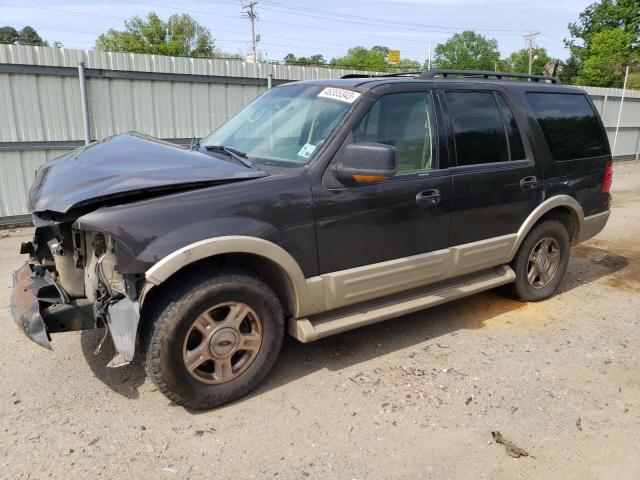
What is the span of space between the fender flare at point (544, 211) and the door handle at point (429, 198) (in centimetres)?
115

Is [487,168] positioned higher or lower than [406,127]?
lower

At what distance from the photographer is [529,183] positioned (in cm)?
456

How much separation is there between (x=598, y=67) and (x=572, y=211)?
54.5 meters

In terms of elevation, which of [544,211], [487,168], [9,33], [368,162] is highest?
[9,33]

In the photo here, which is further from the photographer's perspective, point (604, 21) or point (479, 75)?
point (604, 21)

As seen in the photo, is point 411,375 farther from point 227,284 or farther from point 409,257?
point 227,284

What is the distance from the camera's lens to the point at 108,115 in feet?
28.5

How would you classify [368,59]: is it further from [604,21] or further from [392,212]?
[392,212]

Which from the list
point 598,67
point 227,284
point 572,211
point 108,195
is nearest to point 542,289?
point 572,211

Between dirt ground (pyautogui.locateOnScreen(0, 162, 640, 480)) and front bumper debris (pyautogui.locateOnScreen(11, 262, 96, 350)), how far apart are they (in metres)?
0.52

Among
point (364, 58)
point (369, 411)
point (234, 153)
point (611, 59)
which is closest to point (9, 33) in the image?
point (364, 58)

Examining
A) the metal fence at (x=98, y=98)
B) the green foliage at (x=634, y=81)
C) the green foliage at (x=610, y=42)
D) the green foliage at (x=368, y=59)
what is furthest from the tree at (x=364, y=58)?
the metal fence at (x=98, y=98)

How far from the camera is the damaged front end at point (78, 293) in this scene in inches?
114

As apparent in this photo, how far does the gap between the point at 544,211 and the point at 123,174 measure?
12.0 ft
